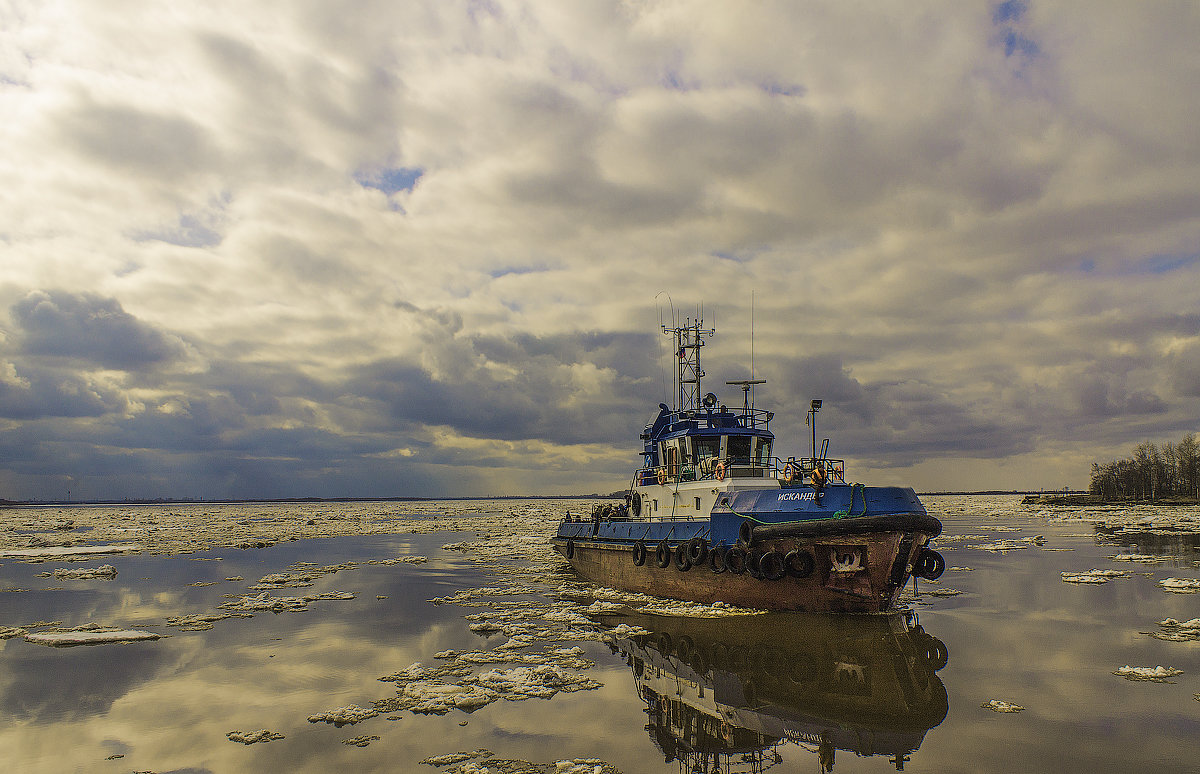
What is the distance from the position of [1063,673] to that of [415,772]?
12.8 meters

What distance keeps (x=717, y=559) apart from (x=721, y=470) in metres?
3.04

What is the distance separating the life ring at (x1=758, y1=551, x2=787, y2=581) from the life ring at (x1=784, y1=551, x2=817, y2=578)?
229 mm

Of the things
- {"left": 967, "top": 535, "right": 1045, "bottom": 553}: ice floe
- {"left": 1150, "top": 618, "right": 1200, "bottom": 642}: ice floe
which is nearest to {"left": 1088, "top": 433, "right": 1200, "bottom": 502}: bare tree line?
{"left": 967, "top": 535, "right": 1045, "bottom": 553}: ice floe

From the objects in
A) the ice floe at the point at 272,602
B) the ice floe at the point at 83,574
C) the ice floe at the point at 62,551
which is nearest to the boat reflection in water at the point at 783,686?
the ice floe at the point at 272,602

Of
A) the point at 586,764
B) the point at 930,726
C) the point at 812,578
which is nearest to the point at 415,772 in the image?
the point at 586,764

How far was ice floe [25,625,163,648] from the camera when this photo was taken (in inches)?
679

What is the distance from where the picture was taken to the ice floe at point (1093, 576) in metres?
25.1

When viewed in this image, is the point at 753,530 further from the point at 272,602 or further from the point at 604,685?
the point at 272,602

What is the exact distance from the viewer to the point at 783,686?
40.5 feet

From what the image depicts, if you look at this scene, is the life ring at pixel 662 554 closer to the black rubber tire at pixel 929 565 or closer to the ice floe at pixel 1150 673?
the black rubber tire at pixel 929 565

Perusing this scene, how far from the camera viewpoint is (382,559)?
3850 cm

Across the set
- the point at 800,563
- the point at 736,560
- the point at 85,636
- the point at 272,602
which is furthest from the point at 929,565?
the point at 85,636

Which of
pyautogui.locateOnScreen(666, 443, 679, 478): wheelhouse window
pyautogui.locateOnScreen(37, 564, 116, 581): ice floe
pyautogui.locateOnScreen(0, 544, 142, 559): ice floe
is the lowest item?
pyautogui.locateOnScreen(0, 544, 142, 559): ice floe

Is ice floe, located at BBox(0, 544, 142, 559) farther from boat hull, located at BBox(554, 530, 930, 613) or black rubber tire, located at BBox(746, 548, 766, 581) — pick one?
black rubber tire, located at BBox(746, 548, 766, 581)
